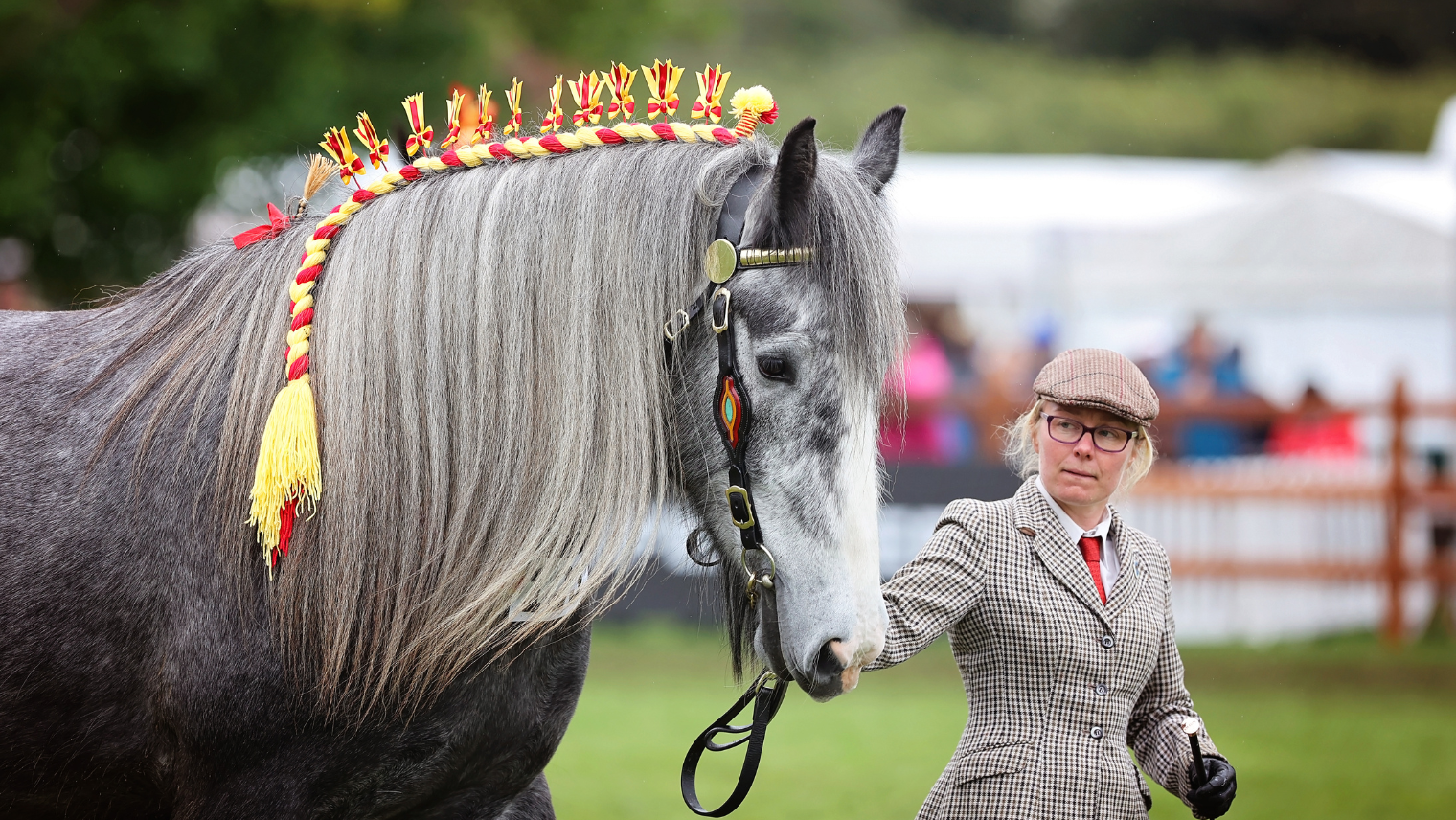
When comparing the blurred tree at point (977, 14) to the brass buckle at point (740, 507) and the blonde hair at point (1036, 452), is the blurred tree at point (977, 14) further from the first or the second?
the brass buckle at point (740, 507)

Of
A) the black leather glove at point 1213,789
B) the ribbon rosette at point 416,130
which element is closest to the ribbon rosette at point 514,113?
the ribbon rosette at point 416,130

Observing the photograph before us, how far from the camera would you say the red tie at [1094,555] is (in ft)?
8.98

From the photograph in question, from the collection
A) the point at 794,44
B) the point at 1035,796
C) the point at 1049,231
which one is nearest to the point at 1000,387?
the point at 1049,231

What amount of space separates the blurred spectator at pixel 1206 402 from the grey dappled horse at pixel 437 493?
28.4 ft

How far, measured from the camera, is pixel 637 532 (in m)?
2.33

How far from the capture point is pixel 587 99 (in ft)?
8.52

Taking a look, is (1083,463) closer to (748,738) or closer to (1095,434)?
(1095,434)

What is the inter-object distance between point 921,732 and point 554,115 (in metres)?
5.39

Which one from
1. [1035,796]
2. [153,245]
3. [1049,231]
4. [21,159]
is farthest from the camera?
[1049,231]

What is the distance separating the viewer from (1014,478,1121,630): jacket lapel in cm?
266

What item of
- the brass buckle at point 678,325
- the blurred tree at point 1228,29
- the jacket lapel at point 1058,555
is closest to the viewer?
the brass buckle at point 678,325

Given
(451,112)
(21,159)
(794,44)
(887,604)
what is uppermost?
(794,44)

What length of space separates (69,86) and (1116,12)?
35863 millimetres

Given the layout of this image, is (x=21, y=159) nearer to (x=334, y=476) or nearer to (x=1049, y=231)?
(x=334, y=476)
